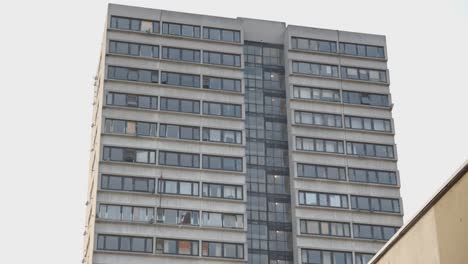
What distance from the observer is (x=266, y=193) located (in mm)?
112625

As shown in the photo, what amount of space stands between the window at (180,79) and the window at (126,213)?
1610cm

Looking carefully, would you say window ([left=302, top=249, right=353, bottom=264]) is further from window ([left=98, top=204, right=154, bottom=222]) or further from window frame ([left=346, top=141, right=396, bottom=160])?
window ([left=98, top=204, right=154, bottom=222])

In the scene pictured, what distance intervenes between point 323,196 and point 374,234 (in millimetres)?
7070

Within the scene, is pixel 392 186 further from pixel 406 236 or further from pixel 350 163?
pixel 406 236

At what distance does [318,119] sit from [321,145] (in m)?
3.39

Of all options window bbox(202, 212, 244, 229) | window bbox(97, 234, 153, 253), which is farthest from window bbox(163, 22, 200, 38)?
window bbox(97, 234, 153, 253)

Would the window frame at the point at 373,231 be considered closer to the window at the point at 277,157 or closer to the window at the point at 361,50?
the window at the point at 277,157

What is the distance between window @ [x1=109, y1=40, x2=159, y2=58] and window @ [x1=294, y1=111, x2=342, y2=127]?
18.0 m

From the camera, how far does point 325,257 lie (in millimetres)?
107938

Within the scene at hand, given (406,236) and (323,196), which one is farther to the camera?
(323,196)

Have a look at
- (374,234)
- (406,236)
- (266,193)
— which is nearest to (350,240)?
(374,234)

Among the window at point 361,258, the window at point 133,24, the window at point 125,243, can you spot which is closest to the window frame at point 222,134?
the window at point 133,24

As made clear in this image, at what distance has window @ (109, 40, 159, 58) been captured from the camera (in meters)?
114

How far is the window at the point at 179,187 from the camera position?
4232 inches
